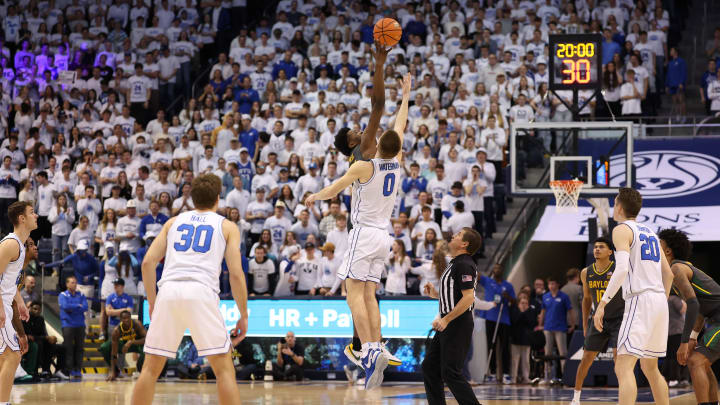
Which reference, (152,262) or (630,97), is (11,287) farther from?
(630,97)

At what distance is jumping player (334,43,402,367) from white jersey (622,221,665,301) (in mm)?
2413

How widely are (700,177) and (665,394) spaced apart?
37.6ft

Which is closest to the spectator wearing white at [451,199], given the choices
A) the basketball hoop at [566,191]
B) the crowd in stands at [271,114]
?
the crowd in stands at [271,114]

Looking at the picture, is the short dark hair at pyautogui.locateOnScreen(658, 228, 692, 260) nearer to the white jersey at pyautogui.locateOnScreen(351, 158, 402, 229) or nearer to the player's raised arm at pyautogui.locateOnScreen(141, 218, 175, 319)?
the white jersey at pyautogui.locateOnScreen(351, 158, 402, 229)

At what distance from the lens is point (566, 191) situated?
17.1 meters

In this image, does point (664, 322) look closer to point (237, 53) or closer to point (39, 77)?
point (237, 53)

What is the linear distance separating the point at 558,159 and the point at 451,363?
8.01 meters

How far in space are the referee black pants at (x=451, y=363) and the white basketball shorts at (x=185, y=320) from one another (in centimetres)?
282

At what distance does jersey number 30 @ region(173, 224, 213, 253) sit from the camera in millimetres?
8367

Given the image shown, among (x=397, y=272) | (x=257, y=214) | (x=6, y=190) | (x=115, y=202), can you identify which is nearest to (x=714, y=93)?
(x=397, y=272)

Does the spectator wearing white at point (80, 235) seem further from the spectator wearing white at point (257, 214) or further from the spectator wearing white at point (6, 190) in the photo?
the spectator wearing white at point (257, 214)

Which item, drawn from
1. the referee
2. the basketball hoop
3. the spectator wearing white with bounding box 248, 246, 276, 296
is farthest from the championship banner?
the referee

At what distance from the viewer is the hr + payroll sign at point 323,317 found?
1877 cm

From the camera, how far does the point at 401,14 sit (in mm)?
26531
